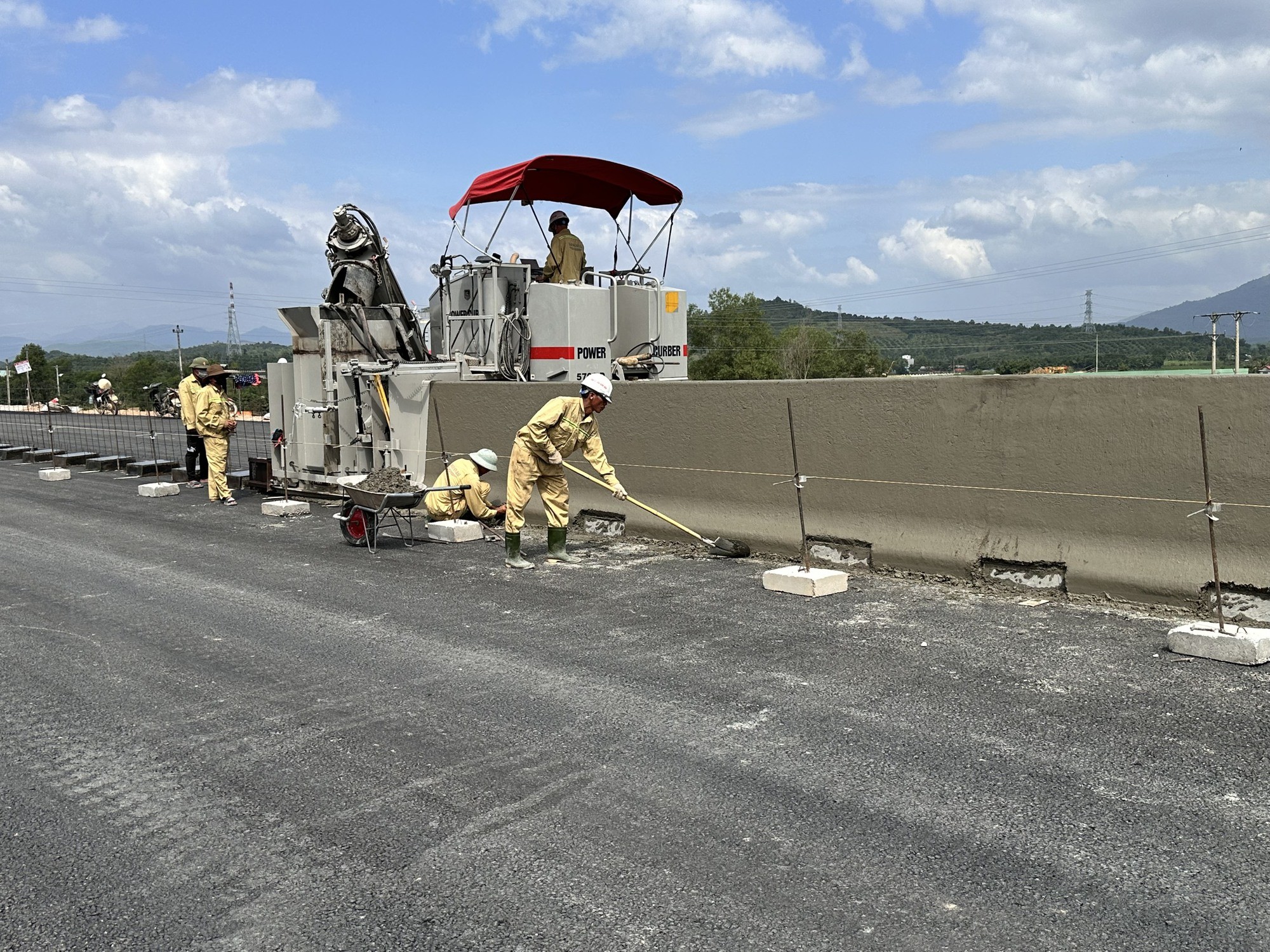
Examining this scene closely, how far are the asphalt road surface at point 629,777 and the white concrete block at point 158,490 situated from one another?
7373mm

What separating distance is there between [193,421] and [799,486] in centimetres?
1026

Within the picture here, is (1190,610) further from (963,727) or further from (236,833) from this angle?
(236,833)

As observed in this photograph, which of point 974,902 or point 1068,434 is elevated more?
point 1068,434

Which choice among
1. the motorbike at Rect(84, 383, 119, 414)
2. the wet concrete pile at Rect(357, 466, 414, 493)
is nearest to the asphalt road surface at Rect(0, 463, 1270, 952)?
the wet concrete pile at Rect(357, 466, 414, 493)

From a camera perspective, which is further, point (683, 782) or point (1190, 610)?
point (1190, 610)

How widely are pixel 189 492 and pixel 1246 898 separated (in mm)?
14744

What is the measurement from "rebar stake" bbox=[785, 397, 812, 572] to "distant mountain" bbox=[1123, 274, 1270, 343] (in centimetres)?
4165

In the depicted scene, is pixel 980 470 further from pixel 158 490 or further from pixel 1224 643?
pixel 158 490

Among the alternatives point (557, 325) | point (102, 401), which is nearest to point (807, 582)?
point (557, 325)

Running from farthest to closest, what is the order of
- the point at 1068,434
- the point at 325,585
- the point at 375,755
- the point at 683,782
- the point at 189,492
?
the point at 189,492
the point at 325,585
the point at 1068,434
the point at 375,755
the point at 683,782

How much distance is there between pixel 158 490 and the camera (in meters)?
14.7

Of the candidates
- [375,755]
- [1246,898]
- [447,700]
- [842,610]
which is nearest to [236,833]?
[375,755]

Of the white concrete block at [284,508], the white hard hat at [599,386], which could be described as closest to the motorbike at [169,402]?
the white concrete block at [284,508]

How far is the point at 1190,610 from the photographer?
21.5ft
